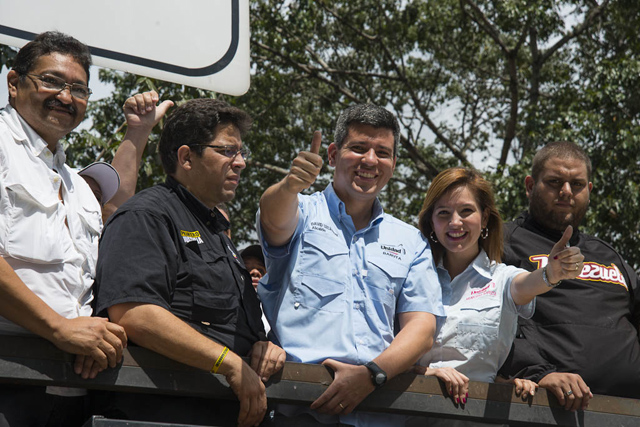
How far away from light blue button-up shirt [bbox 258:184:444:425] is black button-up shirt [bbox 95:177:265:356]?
13 cm

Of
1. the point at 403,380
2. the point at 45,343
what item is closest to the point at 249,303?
the point at 403,380

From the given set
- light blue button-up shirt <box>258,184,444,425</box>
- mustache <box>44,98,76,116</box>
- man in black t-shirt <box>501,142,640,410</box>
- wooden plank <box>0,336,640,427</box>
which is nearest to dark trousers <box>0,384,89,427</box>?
wooden plank <box>0,336,640,427</box>

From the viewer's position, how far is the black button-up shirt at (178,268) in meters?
2.43

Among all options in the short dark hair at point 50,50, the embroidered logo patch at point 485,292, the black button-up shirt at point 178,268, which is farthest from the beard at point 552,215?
the short dark hair at point 50,50

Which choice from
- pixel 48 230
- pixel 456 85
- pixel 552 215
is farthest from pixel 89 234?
pixel 456 85

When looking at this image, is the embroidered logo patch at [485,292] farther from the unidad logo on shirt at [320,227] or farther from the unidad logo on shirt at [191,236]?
the unidad logo on shirt at [191,236]

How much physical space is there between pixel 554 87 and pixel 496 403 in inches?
498

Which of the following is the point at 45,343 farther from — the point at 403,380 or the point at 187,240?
the point at 403,380

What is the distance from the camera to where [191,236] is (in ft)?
8.84

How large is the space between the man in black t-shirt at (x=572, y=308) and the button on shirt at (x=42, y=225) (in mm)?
1767

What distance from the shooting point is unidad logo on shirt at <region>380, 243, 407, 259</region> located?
3.04m

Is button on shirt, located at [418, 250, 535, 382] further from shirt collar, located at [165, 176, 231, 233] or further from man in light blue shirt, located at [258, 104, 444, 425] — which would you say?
shirt collar, located at [165, 176, 231, 233]

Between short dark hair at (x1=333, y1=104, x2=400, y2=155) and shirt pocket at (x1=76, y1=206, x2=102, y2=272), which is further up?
short dark hair at (x1=333, y1=104, x2=400, y2=155)

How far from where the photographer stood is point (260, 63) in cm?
1318
